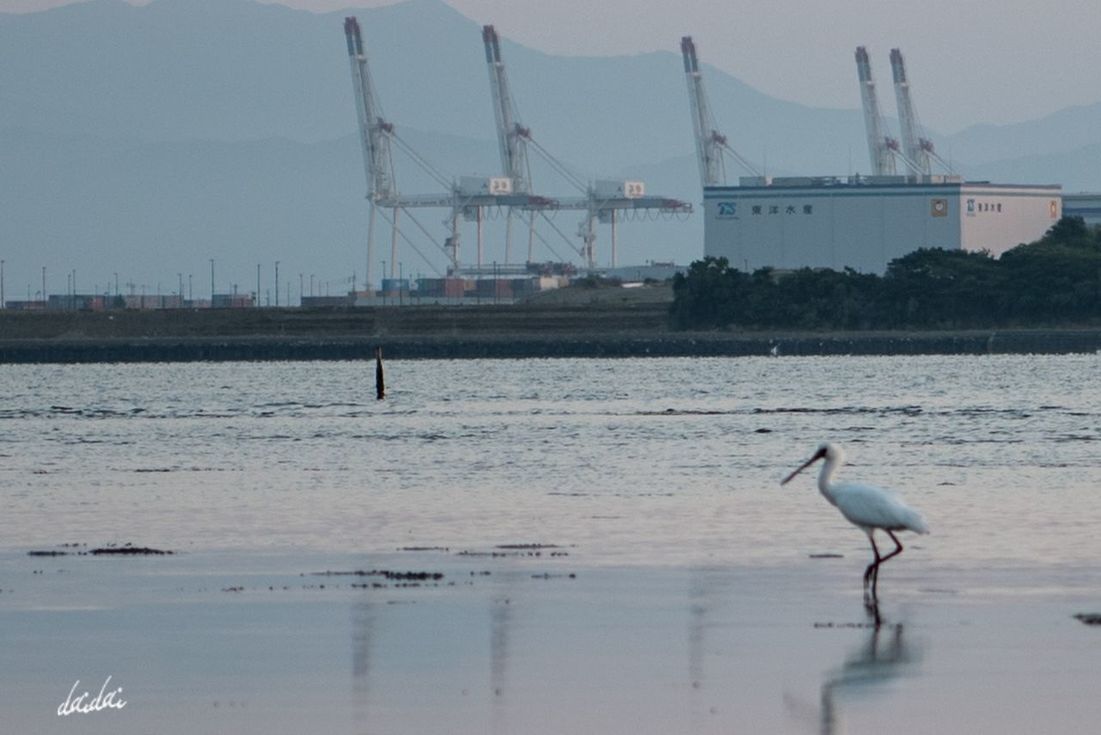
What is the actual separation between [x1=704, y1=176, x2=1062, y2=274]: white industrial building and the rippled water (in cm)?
9532

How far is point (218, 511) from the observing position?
106 ft

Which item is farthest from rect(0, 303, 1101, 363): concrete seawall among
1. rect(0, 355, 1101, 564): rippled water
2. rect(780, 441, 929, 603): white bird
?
rect(780, 441, 929, 603): white bird

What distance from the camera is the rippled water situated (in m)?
27.7

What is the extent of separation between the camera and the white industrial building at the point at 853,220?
190750mm

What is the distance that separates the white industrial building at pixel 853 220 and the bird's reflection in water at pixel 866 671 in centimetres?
17289

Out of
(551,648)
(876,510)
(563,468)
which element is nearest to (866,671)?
(551,648)

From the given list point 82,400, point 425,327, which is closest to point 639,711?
point 82,400

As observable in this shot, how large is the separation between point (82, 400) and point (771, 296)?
81994 millimetres

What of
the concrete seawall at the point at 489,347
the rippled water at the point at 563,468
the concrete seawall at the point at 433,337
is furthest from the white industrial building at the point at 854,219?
the rippled water at the point at 563,468

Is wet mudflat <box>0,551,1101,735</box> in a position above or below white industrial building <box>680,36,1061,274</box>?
below

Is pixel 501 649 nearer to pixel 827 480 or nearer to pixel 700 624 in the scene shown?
pixel 700 624

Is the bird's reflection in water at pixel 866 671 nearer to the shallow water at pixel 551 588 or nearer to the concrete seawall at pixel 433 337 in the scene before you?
the shallow water at pixel 551 588

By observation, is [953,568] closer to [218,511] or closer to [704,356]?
[218,511]

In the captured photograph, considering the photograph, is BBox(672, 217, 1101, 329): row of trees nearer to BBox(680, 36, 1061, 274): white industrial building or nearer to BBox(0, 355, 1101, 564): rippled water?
BBox(680, 36, 1061, 274): white industrial building
